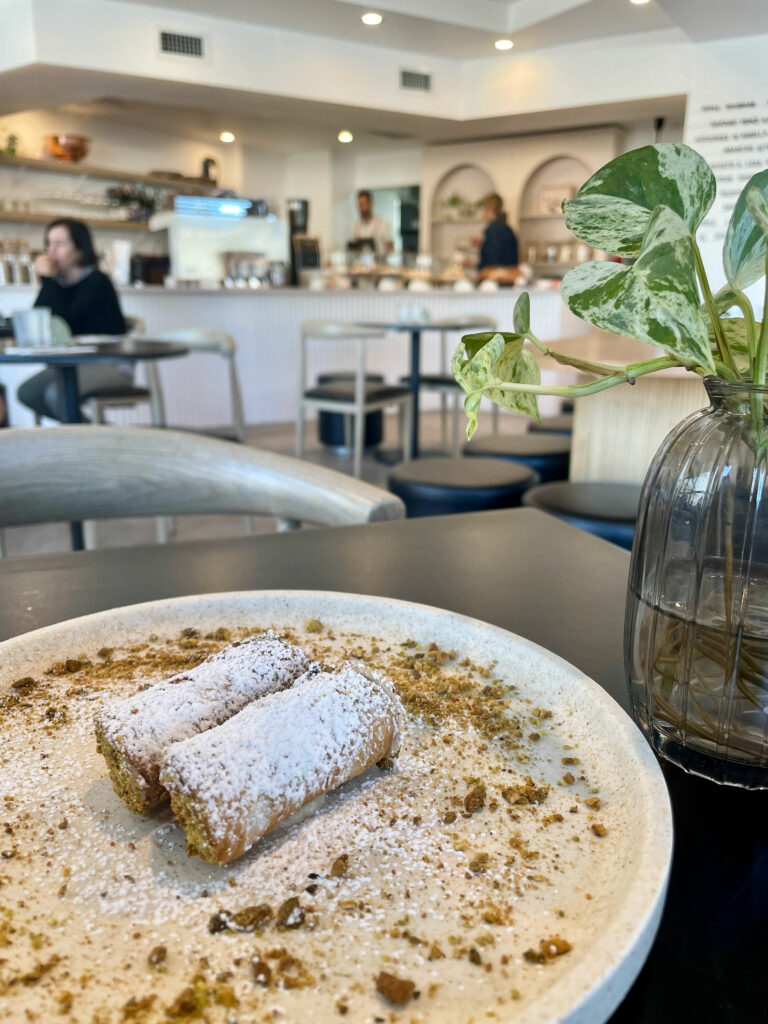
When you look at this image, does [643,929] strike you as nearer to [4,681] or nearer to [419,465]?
[4,681]

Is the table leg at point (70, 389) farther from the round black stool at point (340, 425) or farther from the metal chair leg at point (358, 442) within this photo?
the round black stool at point (340, 425)

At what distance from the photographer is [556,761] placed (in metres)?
0.45

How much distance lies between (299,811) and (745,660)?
250mm

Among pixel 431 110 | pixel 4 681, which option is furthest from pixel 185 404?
pixel 4 681

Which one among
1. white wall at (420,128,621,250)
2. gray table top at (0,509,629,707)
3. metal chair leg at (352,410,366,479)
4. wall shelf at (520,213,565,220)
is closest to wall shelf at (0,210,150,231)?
white wall at (420,128,621,250)

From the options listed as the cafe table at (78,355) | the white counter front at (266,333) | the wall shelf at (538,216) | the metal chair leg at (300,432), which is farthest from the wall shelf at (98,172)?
the cafe table at (78,355)

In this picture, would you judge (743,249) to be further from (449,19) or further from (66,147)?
(66,147)

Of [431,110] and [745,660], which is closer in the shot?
[745,660]

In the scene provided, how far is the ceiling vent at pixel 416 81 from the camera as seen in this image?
6.82 metres

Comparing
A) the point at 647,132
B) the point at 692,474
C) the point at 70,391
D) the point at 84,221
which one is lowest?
the point at 70,391

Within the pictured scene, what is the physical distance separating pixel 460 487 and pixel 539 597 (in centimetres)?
139

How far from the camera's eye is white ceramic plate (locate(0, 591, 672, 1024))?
0.29 meters

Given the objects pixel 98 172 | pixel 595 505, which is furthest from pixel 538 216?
pixel 595 505

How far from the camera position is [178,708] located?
0.43m
